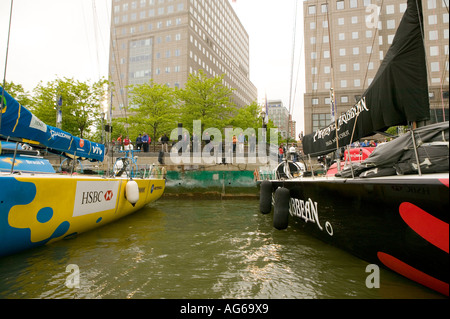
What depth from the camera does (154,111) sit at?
24469 millimetres

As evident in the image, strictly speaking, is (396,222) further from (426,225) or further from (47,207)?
(47,207)

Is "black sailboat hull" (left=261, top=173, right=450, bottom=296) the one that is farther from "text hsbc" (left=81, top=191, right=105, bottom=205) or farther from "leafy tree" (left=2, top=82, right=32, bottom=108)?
"leafy tree" (left=2, top=82, right=32, bottom=108)

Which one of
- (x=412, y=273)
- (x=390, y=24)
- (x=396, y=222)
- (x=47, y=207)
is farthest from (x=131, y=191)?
(x=390, y=24)

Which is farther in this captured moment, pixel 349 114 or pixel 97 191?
pixel 97 191

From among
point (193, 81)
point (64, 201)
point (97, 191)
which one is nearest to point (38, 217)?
point (64, 201)

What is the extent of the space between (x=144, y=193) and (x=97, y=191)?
10.7 ft

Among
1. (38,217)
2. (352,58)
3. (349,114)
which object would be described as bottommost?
(38,217)

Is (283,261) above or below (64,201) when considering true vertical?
below

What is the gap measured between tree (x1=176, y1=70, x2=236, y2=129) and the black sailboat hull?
20257 mm

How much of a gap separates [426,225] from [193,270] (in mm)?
2729

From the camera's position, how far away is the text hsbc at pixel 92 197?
16.7ft
